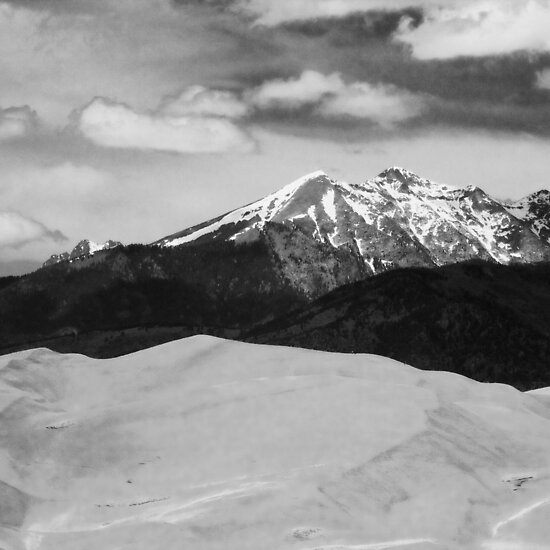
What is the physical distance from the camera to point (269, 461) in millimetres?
28406

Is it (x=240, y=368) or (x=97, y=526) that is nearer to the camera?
(x=97, y=526)

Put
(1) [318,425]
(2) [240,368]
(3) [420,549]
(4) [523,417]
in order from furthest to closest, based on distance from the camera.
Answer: (2) [240,368], (4) [523,417], (1) [318,425], (3) [420,549]

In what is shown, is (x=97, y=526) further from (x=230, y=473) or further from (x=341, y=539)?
(x=341, y=539)

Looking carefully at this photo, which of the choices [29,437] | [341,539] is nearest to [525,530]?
[341,539]

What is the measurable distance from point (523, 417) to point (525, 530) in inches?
328

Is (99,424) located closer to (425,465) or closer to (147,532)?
(147,532)

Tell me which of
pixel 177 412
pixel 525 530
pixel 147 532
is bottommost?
Result: pixel 525 530

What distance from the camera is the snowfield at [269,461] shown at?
2539 cm

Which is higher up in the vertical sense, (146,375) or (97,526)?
(146,375)

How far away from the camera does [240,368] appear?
36000 mm

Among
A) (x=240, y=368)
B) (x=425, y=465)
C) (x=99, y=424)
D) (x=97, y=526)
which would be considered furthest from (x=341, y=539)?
(x=240, y=368)

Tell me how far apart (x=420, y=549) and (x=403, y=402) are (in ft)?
24.8

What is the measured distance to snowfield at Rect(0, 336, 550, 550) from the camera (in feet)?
83.3

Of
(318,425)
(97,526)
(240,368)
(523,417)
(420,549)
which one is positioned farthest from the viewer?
(240,368)
